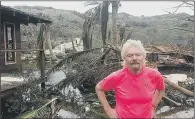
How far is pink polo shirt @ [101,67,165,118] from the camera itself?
3.20 m

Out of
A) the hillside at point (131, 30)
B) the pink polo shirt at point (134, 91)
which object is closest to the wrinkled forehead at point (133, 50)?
the pink polo shirt at point (134, 91)

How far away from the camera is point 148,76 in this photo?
3.25 m

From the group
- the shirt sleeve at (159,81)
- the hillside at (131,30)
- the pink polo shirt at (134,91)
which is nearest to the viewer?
the pink polo shirt at (134,91)

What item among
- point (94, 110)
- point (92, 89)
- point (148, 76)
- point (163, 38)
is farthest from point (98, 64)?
point (163, 38)

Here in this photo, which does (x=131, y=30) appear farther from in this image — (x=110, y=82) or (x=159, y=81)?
(x=110, y=82)

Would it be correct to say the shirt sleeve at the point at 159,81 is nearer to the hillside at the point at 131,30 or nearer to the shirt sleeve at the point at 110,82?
the shirt sleeve at the point at 110,82

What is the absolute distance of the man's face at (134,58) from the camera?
3.20m

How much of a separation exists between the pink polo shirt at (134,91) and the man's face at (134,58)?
0.07 meters

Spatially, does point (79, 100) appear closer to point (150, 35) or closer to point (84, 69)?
point (84, 69)

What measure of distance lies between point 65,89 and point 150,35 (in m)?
29.1

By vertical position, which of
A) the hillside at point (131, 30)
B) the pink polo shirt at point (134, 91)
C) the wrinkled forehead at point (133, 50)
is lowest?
the pink polo shirt at point (134, 91)

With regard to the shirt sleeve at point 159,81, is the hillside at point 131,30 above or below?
above

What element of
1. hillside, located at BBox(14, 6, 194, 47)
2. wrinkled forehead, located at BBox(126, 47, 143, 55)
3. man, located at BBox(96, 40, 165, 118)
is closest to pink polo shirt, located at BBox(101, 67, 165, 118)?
man, located at BBox(96, 40, 165, 118)

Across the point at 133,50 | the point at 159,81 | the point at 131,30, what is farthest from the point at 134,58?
the point at 131,30
